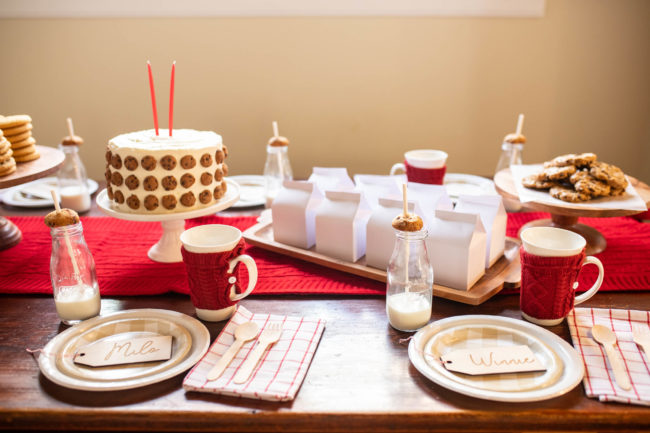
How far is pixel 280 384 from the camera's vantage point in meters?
0.83

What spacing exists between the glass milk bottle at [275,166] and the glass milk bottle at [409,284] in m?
0.71

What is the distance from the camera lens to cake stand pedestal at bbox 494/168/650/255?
1.23m

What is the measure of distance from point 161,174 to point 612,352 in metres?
0.91

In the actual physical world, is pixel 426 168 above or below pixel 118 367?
above

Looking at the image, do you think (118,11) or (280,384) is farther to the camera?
(118,11)

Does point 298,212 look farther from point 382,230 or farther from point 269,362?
point 269,362

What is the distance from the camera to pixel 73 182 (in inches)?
64.4

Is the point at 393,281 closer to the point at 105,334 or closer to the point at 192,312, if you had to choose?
the point at 192,312

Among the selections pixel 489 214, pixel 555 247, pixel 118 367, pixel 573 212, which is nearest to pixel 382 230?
pixel 489 214

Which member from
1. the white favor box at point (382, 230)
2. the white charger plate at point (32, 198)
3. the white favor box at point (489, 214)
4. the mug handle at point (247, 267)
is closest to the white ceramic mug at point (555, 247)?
the white favor box at point (489, 214)

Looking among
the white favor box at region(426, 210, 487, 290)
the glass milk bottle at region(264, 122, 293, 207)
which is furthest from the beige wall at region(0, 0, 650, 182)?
the white favor box at region(426, 210, 487, 290)

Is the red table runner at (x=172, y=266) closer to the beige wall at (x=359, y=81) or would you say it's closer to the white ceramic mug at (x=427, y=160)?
the white ceramic mug at (x=427, y=160)

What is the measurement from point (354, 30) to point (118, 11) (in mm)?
898

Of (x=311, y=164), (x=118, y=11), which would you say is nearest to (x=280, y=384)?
(x=311, y=164)
